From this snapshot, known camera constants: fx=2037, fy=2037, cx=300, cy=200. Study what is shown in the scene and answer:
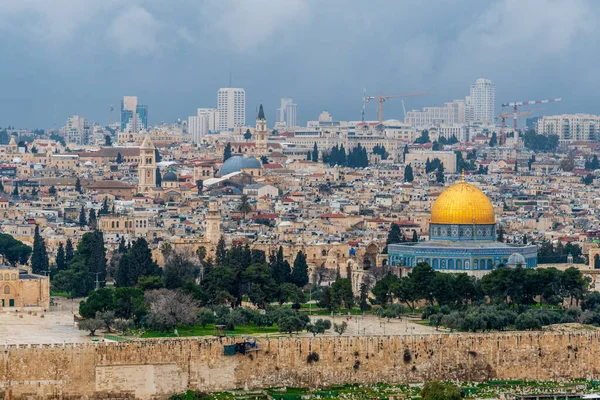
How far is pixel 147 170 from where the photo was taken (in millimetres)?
129250

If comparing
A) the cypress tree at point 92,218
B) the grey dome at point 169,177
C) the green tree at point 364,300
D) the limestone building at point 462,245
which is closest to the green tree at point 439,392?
the green tree at point 364,300

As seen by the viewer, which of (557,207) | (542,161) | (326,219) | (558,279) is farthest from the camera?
(542,161)

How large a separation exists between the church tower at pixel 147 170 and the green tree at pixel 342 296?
53.5m

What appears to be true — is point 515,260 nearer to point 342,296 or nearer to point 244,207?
point 342,296

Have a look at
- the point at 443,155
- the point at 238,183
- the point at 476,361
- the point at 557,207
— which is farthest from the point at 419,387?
the point at 443,155

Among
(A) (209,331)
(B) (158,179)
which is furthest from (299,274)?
(B) (158,179)

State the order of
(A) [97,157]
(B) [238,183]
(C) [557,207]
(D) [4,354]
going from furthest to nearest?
(A) [97,157] < (B) [238,183] < (C) [557,207] < (D) [4,354]

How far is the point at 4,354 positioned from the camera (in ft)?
188

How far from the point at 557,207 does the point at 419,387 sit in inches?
2446

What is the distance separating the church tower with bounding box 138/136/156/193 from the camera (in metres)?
128

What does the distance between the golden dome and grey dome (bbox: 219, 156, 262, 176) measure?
179 feet

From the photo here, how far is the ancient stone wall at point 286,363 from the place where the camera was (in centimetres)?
5756

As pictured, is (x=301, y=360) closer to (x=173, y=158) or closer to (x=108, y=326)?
(x=108, y=326)

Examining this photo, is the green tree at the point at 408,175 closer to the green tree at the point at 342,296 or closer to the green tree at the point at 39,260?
the green tree at the point at 39,260
